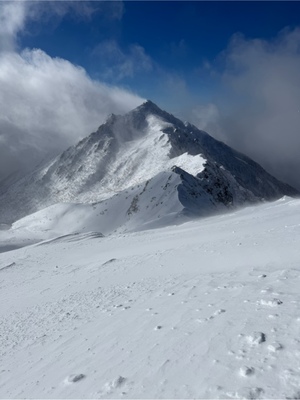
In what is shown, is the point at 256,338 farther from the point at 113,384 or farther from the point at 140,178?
the point at 140,178

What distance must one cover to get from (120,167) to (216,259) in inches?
4681

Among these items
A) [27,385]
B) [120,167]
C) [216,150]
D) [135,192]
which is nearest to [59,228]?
[135,192]

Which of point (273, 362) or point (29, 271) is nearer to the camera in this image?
point (273, 362)

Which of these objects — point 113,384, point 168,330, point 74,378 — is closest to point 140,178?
point 168,330

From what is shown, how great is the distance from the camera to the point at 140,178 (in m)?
102

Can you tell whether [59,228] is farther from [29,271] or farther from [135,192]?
[29,271]

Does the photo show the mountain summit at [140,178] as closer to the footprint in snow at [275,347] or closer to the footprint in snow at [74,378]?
the footprint in snow at [74,378]

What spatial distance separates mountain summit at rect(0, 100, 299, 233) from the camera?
6259 cm

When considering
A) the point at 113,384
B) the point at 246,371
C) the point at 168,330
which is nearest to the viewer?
the point at 246,371

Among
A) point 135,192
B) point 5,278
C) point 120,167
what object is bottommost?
point 5,278

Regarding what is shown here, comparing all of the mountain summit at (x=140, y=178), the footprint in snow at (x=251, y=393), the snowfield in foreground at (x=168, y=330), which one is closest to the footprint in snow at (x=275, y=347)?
the snowfield in foreground at (x=168, y=330)

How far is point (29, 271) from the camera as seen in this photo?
23.2 meters

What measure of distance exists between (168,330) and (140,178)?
95.5 m

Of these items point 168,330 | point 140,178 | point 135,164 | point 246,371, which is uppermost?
point 135,164
